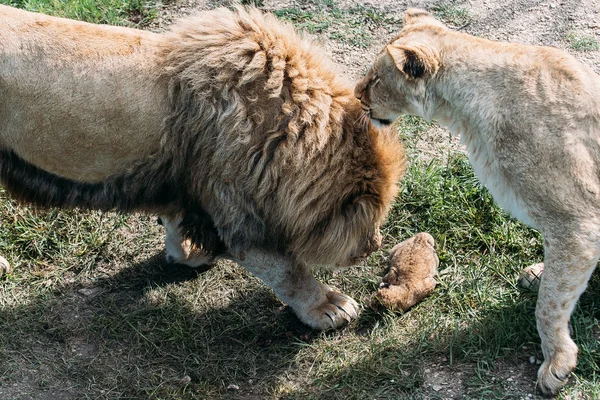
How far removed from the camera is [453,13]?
6.89 meters

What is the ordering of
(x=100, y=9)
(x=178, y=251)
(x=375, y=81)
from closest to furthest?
1. (x=375, y=81)
2. (x=178, y=251)
3. (x=100, y=9)

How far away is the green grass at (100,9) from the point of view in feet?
22.9

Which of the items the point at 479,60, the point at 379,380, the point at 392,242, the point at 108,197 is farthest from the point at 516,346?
the point at 108,197

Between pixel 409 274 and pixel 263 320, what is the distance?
102cm

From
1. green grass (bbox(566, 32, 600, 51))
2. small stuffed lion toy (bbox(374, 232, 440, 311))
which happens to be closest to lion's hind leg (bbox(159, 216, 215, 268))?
small stuffed lion toy (bbox(374, 232, 440, 311))

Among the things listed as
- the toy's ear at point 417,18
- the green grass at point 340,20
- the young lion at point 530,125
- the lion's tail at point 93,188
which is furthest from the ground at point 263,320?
the toy's ear at point 417,18

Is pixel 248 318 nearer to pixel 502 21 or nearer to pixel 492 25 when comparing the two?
pixel 492 25

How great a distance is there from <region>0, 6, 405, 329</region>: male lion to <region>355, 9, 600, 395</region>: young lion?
36 cm

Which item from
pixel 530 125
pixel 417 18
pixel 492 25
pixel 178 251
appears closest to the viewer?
pixel 530 125

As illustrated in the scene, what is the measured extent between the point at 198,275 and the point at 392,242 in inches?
56.4

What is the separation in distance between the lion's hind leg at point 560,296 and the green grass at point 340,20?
3.36 metres

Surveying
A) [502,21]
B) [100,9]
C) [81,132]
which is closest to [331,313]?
[81,132]

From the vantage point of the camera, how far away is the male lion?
408cm

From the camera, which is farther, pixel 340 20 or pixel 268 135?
pixel 340 20
